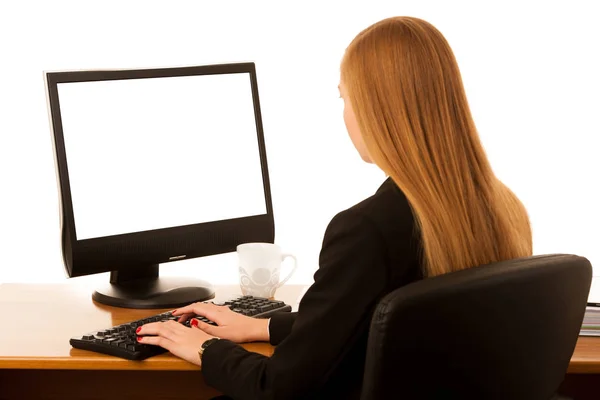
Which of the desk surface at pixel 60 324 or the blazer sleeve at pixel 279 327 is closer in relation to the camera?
the desk surface at pixel 60 324

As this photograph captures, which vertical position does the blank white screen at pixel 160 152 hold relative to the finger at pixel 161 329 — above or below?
above

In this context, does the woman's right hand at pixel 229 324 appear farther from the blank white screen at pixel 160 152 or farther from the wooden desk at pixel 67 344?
the blank white screen at pixel 160 152

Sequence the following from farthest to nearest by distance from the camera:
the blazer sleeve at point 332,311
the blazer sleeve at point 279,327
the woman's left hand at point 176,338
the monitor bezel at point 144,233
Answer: the monitor bezel at point 144,233 → the blazer sleeve at point 279,327 → the woman's left hand at point 176,338 → the blazer sleeve at point 332,311

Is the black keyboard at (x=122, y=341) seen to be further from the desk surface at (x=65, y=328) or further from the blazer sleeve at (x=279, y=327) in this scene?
the blazer sleeve at (x=279, y=327)

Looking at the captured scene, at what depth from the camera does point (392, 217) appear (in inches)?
48.4

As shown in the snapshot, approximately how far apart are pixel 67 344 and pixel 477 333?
0.78 meters

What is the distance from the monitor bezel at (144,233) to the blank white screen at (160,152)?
13 mm

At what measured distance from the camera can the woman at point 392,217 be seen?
1225mm

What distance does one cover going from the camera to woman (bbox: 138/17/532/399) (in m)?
1.22

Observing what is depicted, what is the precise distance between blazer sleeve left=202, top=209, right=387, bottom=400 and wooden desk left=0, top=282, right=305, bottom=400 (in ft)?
0.88

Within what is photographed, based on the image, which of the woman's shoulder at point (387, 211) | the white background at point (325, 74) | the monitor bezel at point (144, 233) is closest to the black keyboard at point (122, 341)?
the monitor bezel at point (144, 233)

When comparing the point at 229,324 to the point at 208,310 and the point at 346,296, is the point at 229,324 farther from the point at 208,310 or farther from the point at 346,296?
the point at 346,296

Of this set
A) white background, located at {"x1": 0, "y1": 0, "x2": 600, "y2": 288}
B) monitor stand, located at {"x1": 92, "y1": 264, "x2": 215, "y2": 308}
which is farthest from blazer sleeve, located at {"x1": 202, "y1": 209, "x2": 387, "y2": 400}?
white background, located at {"x1": 0, "y1": 0, "x2": 600, "y2": 288}

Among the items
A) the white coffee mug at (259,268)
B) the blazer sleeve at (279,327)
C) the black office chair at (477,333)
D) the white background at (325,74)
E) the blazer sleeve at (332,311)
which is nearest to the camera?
the black office chair at (477,333)
